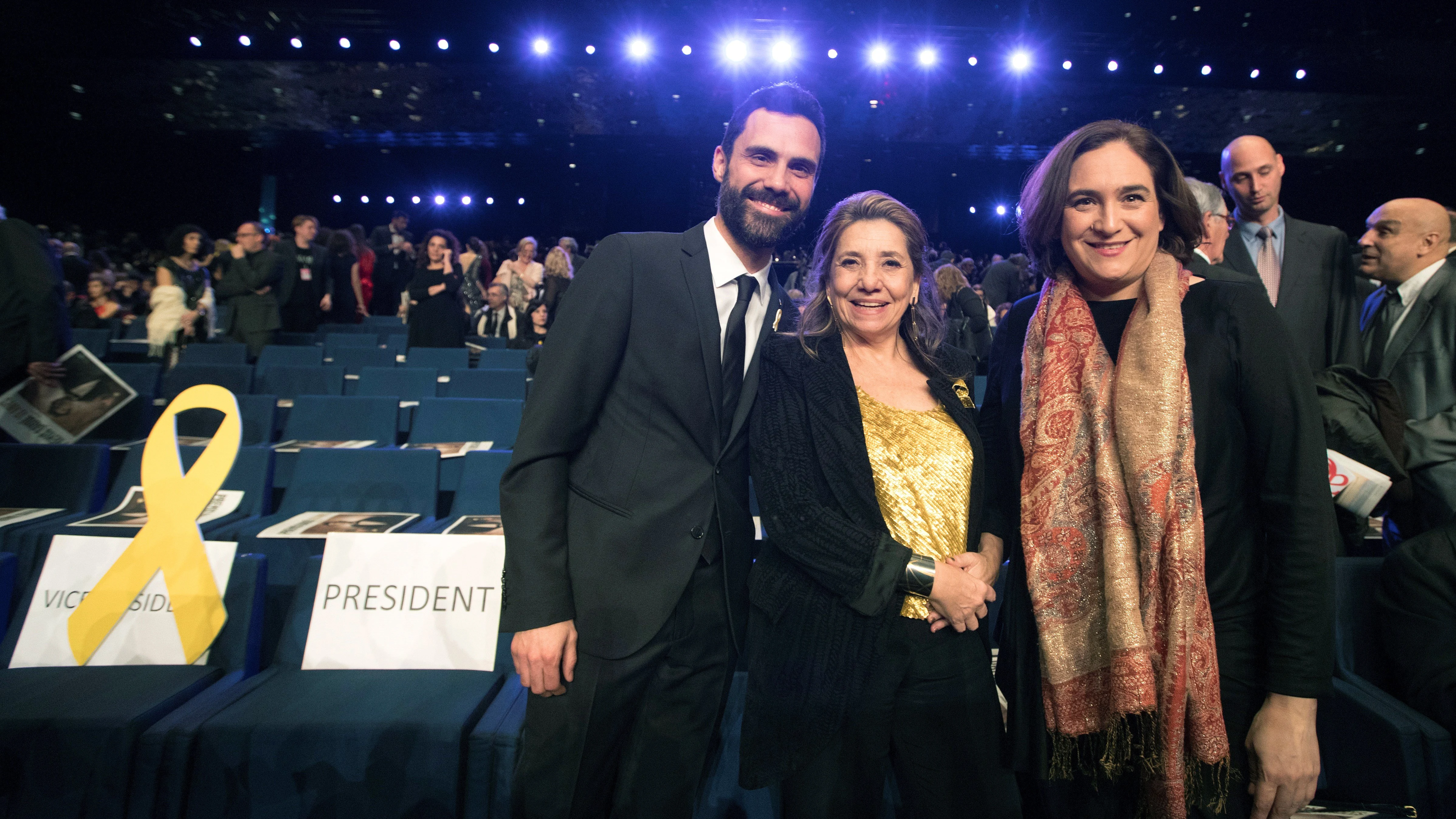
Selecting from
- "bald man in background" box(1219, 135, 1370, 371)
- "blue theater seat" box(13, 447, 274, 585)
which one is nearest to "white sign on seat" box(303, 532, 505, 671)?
"blue theater seat" box(13, 447, 274, 585)

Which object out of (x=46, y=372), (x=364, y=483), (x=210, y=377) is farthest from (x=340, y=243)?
(x=364, y=483)

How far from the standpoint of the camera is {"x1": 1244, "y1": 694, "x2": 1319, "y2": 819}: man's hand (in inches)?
35.8

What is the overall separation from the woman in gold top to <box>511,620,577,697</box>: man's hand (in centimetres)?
32

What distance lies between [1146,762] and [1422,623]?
1.01 m

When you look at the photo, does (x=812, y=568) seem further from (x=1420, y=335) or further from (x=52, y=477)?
(x=52, y=477)

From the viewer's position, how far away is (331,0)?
903cm

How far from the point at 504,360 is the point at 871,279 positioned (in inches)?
170

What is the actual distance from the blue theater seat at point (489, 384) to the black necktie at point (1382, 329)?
410 cm

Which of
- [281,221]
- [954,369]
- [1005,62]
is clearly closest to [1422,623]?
[954,369]

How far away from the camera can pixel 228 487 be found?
8.98 ft

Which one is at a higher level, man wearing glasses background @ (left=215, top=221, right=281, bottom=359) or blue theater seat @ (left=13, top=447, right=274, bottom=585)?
man wearing glasses background @ (left=215, top=221, right=281, bottom=359)

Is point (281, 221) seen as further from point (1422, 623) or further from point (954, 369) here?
point (1422, 623)

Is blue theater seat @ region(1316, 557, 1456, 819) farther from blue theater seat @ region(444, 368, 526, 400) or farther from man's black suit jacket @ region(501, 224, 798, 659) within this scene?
blue theater seat @ region(444, 368, 526, 400)

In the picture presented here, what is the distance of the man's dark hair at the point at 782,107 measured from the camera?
48.4 inches
